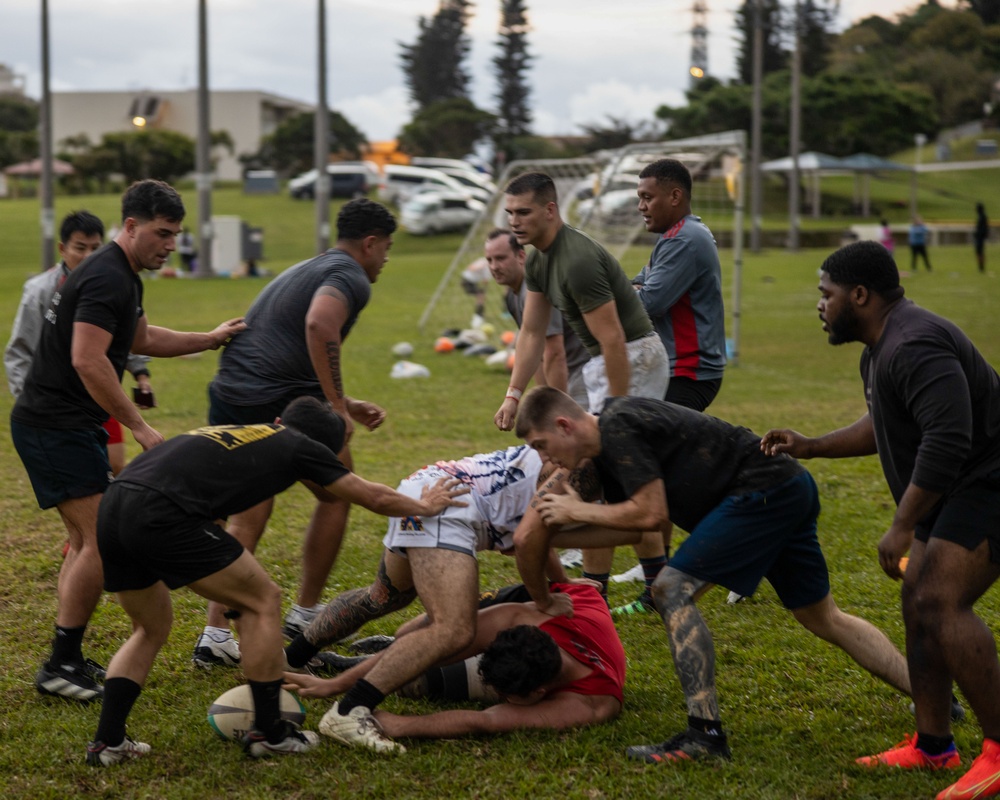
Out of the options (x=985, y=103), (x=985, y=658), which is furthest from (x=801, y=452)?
(x=985, y=103)

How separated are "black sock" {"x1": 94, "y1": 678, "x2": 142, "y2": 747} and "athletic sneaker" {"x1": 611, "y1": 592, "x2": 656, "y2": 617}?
2.66 metres

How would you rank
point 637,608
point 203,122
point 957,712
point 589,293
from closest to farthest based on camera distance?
1. point 957,712
2. point 589,293
3. point 637,608
4. point 203,122

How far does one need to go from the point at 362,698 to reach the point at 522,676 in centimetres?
62

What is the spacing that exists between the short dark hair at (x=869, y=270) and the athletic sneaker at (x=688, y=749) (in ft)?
5.61

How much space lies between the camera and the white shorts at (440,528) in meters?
4.54

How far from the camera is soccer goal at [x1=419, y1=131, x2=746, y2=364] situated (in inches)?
607

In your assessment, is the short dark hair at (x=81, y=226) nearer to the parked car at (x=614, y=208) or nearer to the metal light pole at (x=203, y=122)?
the parked car at (x=614, y=208)

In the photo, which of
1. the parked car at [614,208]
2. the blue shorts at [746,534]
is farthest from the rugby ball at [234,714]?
the parked car at [614,208]

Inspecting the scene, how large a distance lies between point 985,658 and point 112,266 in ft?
12.2

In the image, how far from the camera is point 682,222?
6.20m

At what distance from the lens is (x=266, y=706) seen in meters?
4.22

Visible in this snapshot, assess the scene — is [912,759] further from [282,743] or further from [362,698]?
[282,743]

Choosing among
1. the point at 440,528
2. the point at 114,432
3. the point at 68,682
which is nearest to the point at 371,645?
the point at 440,528

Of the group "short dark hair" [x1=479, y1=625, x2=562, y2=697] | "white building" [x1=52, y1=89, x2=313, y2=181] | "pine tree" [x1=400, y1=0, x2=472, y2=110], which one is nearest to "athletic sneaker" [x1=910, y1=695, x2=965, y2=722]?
"short dark hair" [x1=479, y1=625, x2=562, y2=697]
